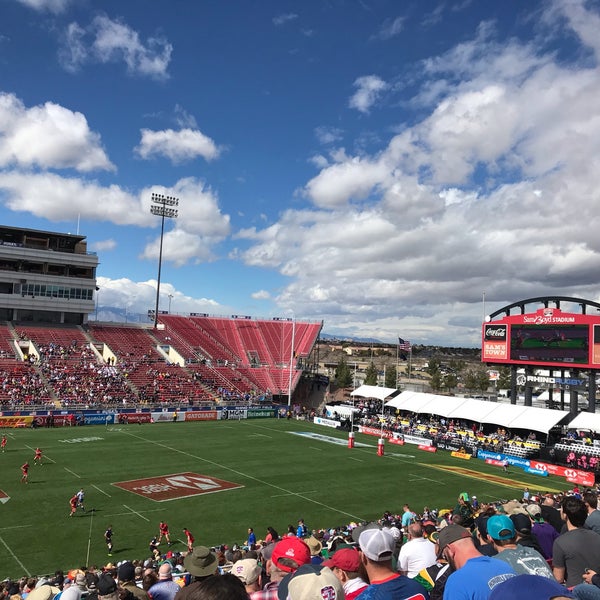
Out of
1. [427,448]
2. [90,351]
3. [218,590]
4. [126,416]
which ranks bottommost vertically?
[427,448]

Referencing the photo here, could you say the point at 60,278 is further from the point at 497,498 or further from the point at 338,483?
the point at 497,498

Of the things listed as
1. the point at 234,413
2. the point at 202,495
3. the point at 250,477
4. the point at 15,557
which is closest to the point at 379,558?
the point at 15,557

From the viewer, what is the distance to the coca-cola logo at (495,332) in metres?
49.1

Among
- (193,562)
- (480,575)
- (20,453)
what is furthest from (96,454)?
(480,575)

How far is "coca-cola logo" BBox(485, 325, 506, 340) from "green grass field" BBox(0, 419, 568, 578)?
11817 mm

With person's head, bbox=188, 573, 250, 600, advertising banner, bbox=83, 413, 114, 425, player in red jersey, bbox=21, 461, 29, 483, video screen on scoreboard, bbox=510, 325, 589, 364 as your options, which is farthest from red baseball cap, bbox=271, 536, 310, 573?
advertising banner, bbox=83, 413, 114, 425

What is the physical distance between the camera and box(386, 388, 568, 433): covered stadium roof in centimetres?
4375

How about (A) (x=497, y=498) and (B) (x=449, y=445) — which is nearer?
(A) (x=497, y=498)

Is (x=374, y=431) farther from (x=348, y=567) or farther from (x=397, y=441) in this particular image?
(x=348, y=567)

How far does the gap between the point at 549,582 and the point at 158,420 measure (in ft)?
171

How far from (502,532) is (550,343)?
4404 centimetres

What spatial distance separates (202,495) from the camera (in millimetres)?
27859

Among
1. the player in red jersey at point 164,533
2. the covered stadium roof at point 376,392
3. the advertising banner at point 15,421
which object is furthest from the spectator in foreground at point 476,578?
the covered stadium roof at point 376,392

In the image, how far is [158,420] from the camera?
52.0 meters
